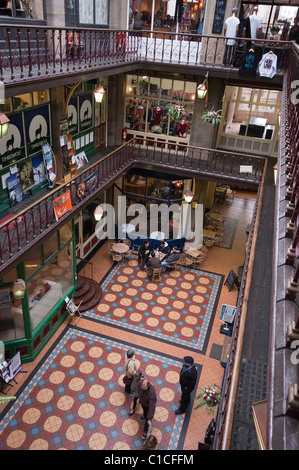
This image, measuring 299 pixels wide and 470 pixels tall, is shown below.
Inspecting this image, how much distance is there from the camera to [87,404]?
8562mm

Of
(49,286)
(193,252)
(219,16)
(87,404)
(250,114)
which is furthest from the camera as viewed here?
(193,252)

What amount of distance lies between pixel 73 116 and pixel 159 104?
3826 millimetres

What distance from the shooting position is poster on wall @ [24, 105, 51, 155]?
9.35 meters

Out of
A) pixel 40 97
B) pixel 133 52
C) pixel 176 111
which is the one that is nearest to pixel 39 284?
→ pixel 40 97

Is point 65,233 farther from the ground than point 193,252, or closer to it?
farther from the ground

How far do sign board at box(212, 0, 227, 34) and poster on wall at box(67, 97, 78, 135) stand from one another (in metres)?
5.03

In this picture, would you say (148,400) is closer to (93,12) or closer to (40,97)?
(40,97)

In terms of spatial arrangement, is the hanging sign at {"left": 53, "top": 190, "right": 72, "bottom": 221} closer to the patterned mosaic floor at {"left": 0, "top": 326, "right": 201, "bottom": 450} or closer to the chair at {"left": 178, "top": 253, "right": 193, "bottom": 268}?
the patterned mosaic floor at {"left": 0, "top": 326, "right": 201, "bottom": 450}

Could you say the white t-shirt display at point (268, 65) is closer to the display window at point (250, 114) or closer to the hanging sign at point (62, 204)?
the display window at point (250, 114)

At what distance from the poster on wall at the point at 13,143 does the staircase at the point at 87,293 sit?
470cm

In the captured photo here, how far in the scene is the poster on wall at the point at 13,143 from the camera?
8.61 m

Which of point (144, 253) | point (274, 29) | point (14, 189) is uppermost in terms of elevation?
point (274, 29)

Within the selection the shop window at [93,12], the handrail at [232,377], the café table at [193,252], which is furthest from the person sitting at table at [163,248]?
the shop window at [93,12]

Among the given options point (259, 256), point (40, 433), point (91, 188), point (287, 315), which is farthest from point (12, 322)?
point (287, 315)
